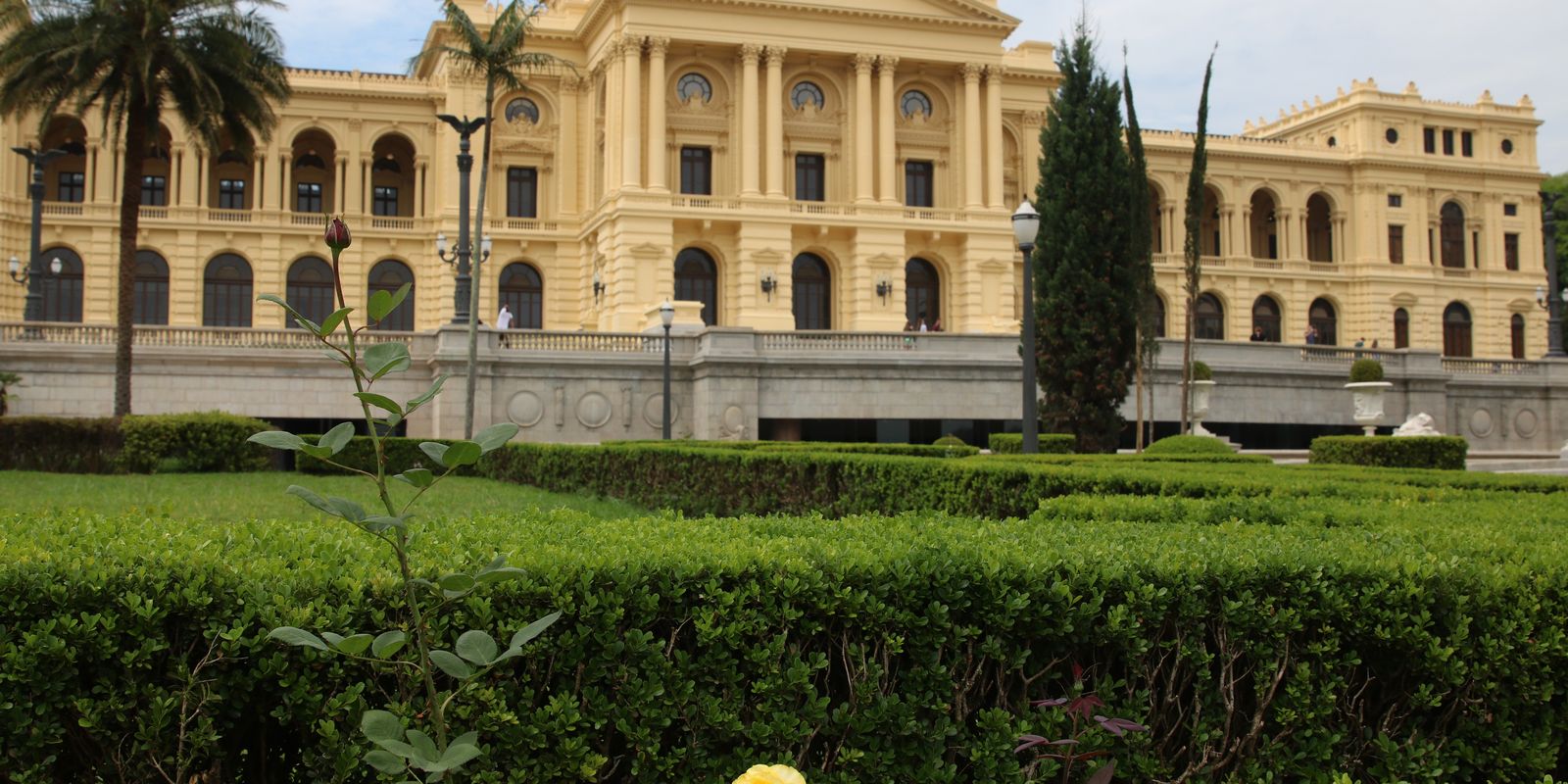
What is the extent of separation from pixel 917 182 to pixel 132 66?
3308 cm

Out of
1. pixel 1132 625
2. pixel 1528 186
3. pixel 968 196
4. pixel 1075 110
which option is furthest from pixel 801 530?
pixel 1528 186

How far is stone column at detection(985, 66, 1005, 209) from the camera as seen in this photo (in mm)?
51531

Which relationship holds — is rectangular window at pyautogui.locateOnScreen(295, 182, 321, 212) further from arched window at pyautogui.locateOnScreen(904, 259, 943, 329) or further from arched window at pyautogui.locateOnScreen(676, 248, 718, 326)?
arched window at pyautogui.locateOnScreen(904, 259, 943, 329)

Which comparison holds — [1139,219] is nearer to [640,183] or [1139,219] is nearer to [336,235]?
[640,183]

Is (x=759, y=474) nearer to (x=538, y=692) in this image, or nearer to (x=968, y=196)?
(x=538, y=692)

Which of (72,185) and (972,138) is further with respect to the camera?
(72,185)

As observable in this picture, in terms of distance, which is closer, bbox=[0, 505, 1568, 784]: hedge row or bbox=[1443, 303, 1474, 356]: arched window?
bbox=[0, 505, 1568, 784]: hedge row

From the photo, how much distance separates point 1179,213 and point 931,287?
20.2 meters

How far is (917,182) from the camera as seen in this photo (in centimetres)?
5331

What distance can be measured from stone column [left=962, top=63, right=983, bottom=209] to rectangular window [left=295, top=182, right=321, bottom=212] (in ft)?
93.0

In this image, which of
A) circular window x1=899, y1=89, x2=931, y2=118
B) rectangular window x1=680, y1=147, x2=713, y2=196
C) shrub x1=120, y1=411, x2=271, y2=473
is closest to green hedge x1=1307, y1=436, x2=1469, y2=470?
shrub x1=120, y1=411, x2=271, y2=473

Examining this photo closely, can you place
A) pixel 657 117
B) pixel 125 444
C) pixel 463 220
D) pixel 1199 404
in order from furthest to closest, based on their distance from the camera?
pixel 657 117 < pixel 1199 404 < pixel 463 220 < pixel 125 444

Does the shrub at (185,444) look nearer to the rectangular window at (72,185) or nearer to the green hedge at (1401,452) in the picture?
Result: the green hedge at (1401,452)

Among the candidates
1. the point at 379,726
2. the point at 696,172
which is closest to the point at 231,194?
the point at 696,172
